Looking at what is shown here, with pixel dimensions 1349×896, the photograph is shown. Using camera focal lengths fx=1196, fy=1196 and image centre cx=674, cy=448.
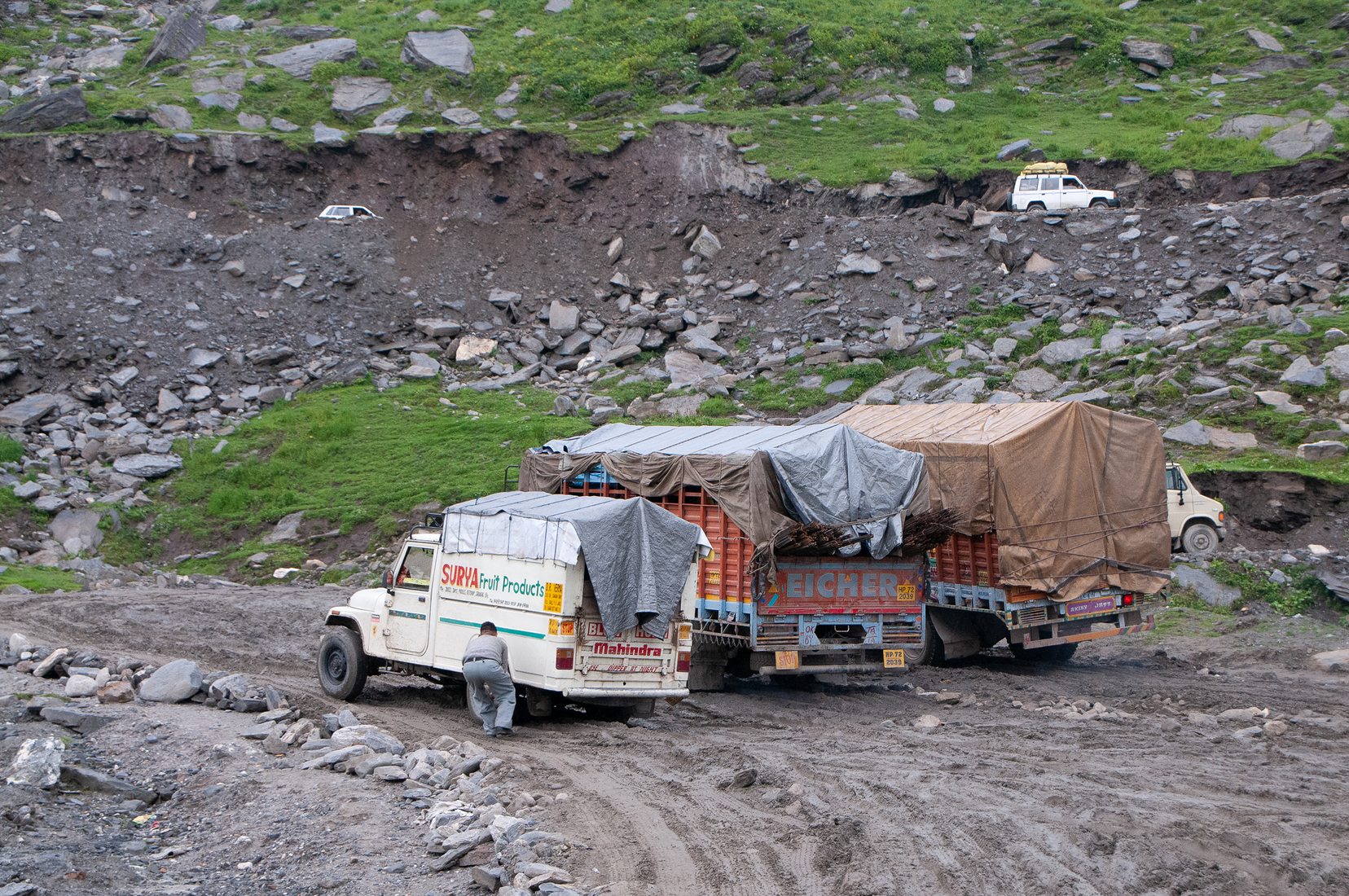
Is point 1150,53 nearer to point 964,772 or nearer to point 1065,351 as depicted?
point 1065,351

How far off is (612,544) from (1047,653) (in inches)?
300

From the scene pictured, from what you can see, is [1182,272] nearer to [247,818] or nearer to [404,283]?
[404,283]

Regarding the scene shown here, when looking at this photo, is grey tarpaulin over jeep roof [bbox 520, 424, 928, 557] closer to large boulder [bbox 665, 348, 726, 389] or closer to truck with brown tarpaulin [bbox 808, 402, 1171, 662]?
truck with brown tarpaulin [bbox 808, 402, 1171, 662]

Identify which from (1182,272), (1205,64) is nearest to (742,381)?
(1182,272)

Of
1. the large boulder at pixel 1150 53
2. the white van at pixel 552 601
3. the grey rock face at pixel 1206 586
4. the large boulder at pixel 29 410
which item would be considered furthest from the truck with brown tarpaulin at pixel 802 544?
the large boulder at pixel 1150 53

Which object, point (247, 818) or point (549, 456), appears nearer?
point (247, 818)

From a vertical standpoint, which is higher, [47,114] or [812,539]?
[47,114]

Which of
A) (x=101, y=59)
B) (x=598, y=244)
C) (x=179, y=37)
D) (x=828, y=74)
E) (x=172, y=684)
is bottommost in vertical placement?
(x=172, y=684)

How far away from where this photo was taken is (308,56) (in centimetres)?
4209

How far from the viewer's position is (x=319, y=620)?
57.8 ft

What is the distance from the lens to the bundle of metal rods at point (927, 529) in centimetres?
1339

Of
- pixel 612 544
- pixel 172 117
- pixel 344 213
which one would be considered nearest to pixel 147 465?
pixel 344 213

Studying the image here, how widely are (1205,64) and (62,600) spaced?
40732mm

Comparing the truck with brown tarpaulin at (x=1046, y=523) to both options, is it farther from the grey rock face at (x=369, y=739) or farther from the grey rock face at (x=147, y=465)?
the grey rock face at (x=147, y=465)
